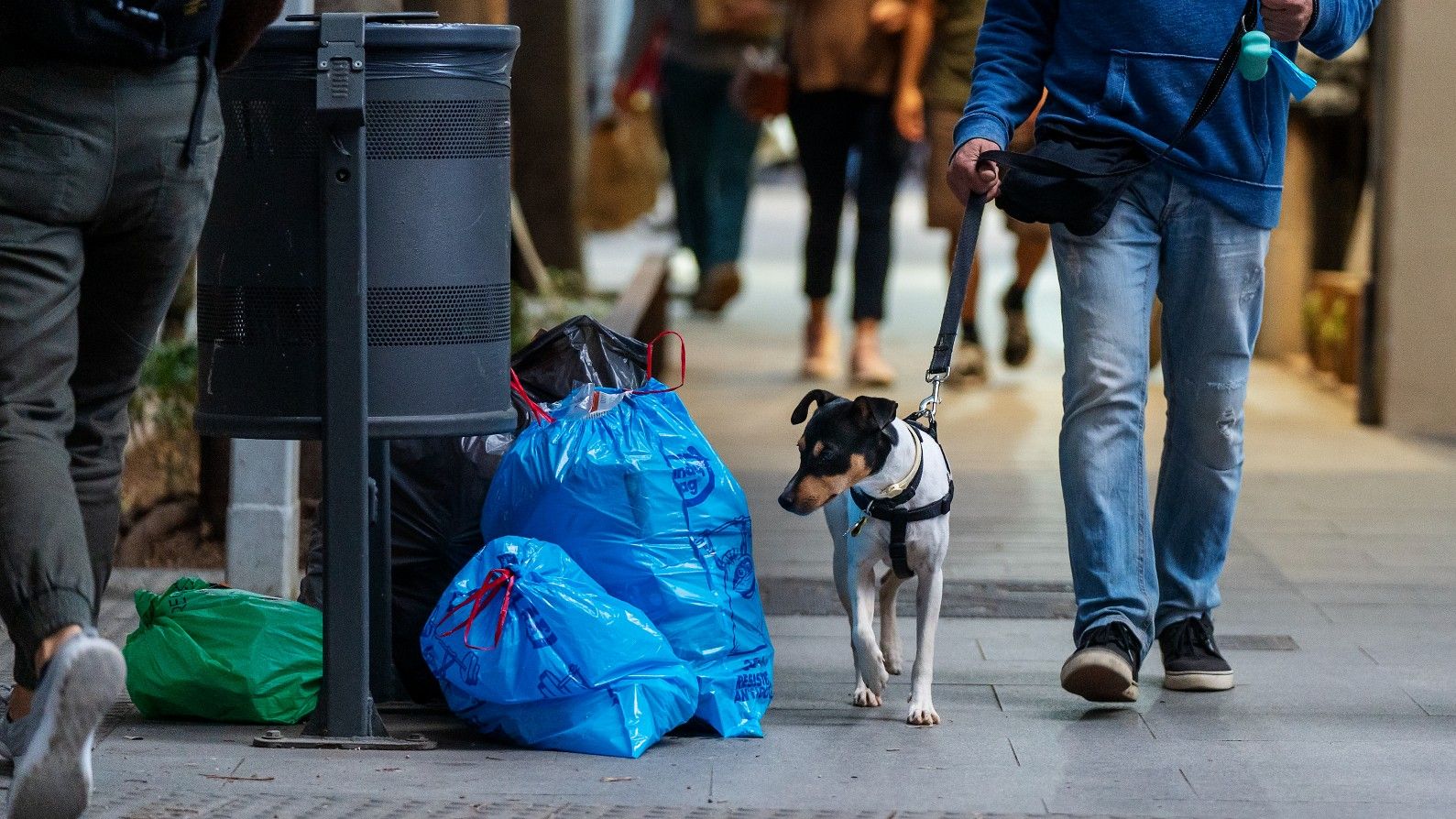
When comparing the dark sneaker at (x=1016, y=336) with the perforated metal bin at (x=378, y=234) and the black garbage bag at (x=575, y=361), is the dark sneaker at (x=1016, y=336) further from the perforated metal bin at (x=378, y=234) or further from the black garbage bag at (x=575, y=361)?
the perforated metal bin at (x=378, y=234)

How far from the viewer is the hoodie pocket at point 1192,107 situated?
Answer: 425 centimetres

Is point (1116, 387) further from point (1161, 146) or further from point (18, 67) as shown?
point (18, 67)

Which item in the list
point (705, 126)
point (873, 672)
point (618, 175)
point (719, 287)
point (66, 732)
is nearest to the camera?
point (66, 732)

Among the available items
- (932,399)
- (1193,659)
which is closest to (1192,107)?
(932,399)

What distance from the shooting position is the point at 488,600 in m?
3.88

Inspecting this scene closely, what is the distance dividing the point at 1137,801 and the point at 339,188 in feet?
5.78

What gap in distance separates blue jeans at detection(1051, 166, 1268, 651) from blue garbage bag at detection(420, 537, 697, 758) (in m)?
0.95

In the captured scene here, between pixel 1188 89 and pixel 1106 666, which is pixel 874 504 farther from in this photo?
pixel 1188 89

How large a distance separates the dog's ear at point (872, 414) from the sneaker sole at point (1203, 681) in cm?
93

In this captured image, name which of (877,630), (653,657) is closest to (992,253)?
(877,630)

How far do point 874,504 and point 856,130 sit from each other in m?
4.90

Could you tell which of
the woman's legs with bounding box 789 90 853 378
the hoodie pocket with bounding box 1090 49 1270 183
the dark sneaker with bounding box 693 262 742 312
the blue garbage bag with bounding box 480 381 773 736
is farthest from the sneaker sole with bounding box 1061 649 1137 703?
the dark sneaker with bounding box 693 262 742 312

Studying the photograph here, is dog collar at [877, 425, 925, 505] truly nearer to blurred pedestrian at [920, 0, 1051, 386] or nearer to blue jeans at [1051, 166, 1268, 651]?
blue jeans at [1051, 166, 1268, 651]

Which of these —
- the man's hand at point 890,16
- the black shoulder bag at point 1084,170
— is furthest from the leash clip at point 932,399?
the man's hand at point 890,16
